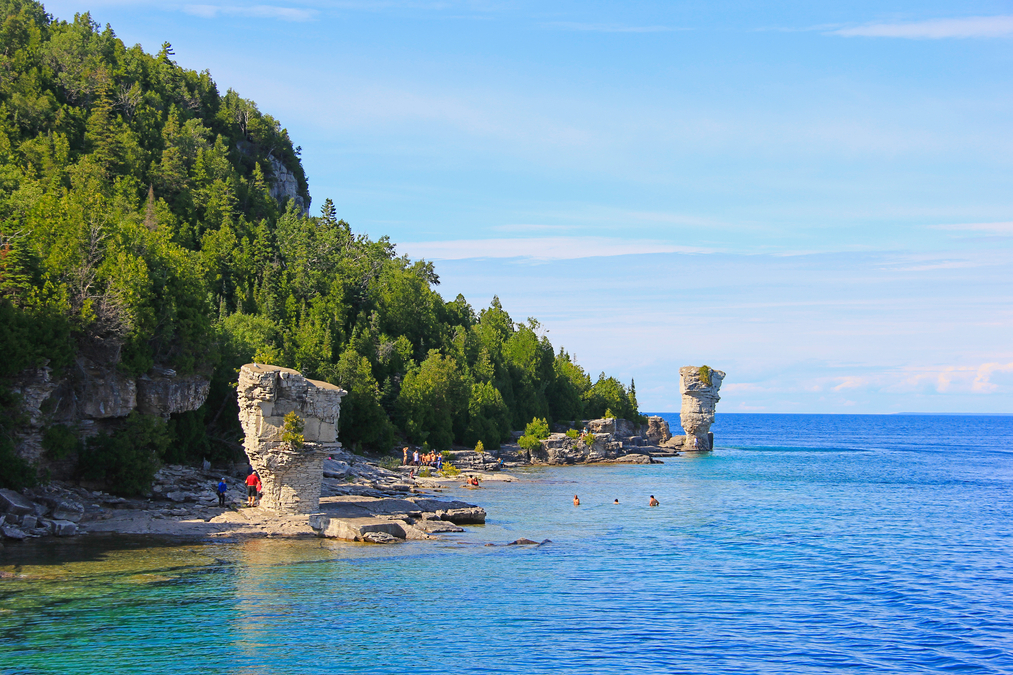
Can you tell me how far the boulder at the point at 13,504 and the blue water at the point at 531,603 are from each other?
2.98 meters

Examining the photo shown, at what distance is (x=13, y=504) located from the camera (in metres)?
33.2

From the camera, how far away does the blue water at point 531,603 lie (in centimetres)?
2241

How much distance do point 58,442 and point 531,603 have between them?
75.7 feet

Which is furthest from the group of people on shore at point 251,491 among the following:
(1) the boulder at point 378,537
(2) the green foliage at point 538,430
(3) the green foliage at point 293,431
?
(2) the green foliage at point 538,430

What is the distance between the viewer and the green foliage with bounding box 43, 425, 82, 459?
1451 inches

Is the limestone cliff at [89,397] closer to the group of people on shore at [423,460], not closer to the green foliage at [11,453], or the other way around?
the green foliage at [11,453]

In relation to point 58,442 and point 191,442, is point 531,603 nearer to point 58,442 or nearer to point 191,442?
point 58,442

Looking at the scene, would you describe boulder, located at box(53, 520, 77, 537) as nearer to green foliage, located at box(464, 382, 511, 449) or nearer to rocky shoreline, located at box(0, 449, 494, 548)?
rocky shoreline, located at box(0, 449, 494, 548)

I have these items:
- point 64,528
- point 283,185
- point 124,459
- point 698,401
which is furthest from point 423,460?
point 698,401

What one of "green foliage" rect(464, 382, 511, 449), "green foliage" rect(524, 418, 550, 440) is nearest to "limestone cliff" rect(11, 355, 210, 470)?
"green foliage" rect(464, 382, 511, 449)

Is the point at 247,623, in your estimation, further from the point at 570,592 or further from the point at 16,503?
the point at 16,503

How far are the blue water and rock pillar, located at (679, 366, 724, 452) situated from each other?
77.3m

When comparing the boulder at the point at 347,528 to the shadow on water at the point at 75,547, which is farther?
the boulder at the point at 347,528

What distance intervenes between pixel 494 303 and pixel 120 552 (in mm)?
111612
